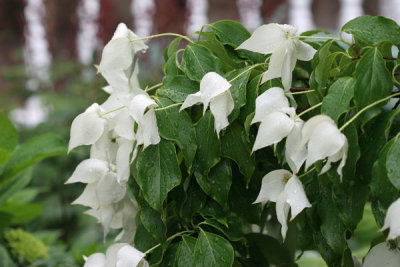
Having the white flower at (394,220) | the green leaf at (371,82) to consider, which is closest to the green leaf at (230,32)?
the green leaf at (371,82)

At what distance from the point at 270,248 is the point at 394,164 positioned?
1.11 ft

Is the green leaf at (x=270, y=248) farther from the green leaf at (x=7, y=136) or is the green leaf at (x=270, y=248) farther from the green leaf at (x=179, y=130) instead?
the green leaf at (x=7, y=136)

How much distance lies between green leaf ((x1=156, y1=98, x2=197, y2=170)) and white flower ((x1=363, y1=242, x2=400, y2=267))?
0.68 feet

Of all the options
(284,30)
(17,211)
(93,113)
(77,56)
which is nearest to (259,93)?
(284,30)

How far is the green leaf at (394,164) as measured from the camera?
0.44 meters

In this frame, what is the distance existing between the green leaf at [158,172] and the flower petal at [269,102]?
0.11 meters

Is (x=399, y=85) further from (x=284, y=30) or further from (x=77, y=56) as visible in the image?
Result: (x=77, y=56)

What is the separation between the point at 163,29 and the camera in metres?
2.71

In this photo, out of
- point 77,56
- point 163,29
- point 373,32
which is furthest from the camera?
point 77,56

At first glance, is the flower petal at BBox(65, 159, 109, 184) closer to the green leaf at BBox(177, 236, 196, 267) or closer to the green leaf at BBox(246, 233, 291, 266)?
the green leaf at BBox(177, 236, 196, 267)

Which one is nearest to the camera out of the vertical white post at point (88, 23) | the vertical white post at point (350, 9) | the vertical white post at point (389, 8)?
the vertical white post at point (88, 23)

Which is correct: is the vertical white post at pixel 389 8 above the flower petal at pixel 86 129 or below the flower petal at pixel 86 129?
below

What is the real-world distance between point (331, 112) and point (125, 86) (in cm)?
28

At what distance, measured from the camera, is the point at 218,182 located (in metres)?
0.58
